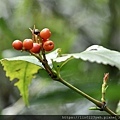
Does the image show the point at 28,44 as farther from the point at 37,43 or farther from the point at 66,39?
the point at 66,39

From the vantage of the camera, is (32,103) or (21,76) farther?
(32,103)

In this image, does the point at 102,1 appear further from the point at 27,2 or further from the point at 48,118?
the point at 48,118

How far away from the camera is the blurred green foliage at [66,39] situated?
1.18 m

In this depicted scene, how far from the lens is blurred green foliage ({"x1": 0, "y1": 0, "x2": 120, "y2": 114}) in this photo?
1177 mm

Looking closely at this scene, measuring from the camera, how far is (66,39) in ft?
4.71

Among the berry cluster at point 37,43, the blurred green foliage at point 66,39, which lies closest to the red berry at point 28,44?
the berry cluster at point 37,43

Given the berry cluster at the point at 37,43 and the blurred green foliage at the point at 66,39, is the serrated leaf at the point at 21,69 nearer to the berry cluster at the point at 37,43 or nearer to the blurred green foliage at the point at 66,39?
the berry cluster at the point at 37,43

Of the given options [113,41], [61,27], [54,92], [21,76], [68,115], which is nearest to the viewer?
[21,76]

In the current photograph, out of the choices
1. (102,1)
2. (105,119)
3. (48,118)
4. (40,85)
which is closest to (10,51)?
(40,85)

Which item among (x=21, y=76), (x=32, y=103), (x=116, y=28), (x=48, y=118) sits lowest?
(x=48, y=118)

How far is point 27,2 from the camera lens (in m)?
1.61

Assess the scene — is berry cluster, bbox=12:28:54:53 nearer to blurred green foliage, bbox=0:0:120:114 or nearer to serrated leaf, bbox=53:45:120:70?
serrated leaf, bbox=53:45:120:70

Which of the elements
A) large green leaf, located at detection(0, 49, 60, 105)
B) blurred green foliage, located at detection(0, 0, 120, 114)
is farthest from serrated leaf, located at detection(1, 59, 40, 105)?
blurred green foliage, located at detection(0, 0, 120, 114)

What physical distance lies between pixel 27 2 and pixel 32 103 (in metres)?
0.53
